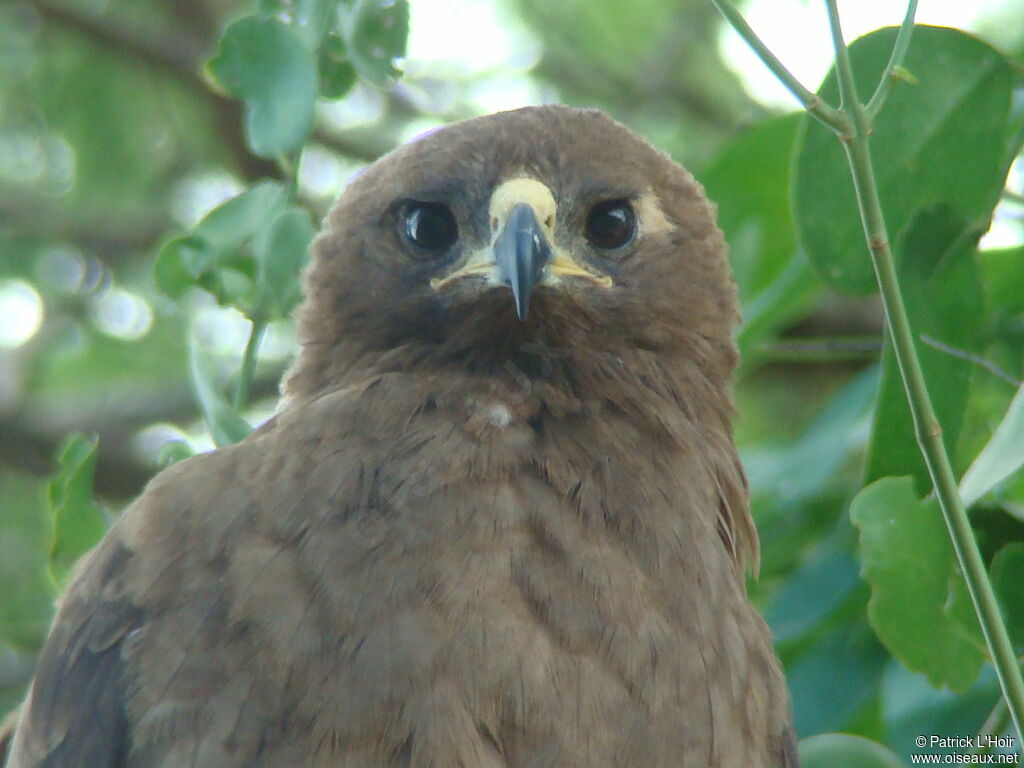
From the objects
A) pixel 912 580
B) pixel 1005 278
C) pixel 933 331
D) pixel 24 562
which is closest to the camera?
pixel 912 580

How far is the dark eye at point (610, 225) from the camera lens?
3227 mm

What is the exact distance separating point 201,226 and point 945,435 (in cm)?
153

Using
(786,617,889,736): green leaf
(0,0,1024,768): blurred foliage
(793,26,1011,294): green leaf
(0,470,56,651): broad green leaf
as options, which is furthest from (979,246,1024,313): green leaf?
(0,470,56,651): broad green leaf

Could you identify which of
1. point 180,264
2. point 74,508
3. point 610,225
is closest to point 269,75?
point 180,264

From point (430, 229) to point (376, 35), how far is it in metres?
0.48

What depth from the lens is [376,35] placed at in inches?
113

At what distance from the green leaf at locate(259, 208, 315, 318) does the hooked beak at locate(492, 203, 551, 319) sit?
15.3 inches

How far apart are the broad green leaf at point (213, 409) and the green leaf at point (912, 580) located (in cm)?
129

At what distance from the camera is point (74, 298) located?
6.00 meters

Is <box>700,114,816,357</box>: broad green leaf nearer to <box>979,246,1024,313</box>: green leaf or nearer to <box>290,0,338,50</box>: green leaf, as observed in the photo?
<box>979,246,1024,313</box>: green leaf

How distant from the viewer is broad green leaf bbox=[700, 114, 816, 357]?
3527 millimetres

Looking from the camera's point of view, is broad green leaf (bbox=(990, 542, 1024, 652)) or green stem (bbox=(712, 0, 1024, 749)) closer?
green stem (bbox=(712, 0, 1024, 749))

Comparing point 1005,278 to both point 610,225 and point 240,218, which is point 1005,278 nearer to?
point 610,225

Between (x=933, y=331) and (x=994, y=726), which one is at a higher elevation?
(x=933, y=331)
